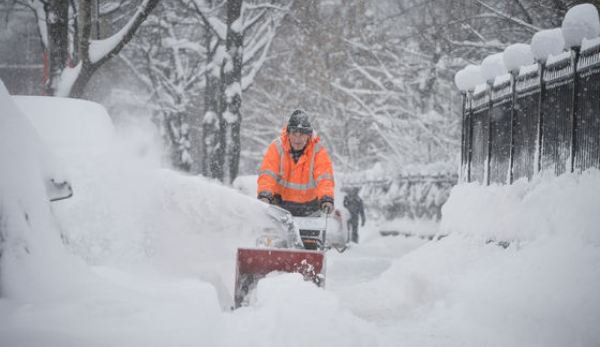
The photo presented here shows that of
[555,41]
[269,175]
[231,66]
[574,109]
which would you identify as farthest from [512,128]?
[231,66]

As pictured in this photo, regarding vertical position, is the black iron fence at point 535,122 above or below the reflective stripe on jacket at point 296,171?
above

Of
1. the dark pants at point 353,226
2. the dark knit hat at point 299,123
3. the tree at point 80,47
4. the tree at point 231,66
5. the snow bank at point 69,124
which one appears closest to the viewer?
the dark knit hat at point 299,123

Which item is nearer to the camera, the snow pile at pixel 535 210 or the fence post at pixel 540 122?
the snow pile at pixel 535 210

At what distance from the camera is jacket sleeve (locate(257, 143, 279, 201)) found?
21.1 ft

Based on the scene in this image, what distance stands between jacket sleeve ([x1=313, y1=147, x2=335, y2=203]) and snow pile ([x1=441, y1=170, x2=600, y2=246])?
2.18m

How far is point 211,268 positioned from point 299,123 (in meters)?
1.80

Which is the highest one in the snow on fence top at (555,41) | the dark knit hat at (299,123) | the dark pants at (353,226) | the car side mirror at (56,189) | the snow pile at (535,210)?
the snow on fence top at (555,41)

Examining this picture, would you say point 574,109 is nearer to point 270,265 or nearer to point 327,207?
point 327,207

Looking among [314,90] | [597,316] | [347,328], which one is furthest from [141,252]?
[314,90]

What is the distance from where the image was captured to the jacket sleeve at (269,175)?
644cm

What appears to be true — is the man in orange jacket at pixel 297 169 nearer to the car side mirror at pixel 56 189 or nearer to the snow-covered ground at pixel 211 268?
the snow-covered ground at pixel 211 268

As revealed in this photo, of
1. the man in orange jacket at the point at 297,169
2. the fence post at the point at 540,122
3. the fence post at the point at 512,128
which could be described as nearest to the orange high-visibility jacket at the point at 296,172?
the man in orange jacket at the point at 297,169

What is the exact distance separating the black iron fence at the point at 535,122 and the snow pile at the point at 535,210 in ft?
1.34

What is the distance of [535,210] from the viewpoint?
6.85 m
